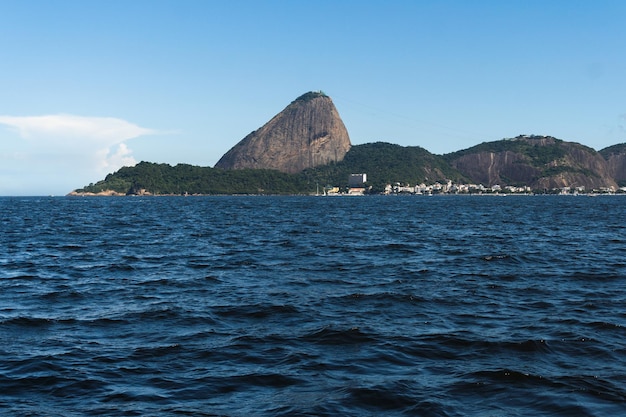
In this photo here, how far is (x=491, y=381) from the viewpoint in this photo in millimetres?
12148

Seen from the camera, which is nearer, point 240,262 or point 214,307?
point 214,307

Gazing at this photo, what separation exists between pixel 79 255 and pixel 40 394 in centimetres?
2676

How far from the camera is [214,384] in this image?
39.0ft

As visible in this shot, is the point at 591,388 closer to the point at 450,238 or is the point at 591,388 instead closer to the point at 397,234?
the point at 450,238

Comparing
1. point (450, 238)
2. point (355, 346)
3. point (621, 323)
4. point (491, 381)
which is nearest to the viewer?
point (491, 381)

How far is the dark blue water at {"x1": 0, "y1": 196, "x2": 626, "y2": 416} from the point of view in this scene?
436 inches

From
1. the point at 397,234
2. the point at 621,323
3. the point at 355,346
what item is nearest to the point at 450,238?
the point at 397,234

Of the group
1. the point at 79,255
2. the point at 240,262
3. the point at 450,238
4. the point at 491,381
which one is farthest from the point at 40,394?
the point at 450,238

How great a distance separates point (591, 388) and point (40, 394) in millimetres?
12140

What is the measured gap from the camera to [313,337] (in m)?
15.8

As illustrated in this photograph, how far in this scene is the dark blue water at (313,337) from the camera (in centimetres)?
1106

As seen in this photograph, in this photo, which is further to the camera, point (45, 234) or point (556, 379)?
point (45, 234)

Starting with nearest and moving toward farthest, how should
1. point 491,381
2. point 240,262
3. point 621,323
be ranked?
point 491,381, point 621,323, point 240,262

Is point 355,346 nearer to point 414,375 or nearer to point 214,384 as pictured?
point 414,375
